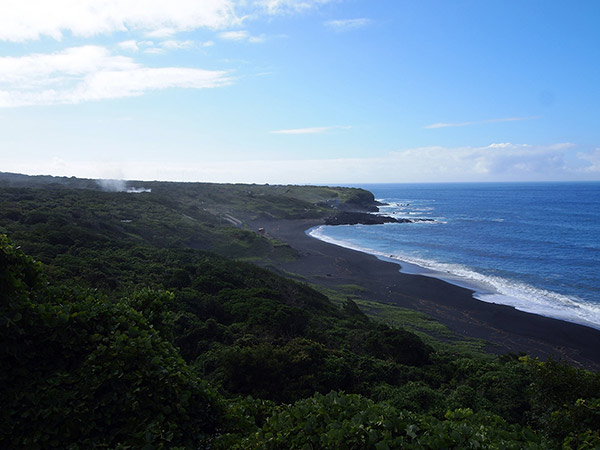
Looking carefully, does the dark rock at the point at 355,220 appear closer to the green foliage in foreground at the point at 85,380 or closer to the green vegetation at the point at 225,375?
the green vegetation at the point at 225,375

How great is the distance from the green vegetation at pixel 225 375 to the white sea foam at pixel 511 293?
34.2 ft

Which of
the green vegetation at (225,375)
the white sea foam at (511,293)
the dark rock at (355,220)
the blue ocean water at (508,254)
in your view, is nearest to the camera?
the green vegetation at (225,375)

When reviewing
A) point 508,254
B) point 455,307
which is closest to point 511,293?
point 455,307

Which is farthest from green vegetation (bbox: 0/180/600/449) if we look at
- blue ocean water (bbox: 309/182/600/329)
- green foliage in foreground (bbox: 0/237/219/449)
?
blue ocean water (bbox: 309/182/600/329)

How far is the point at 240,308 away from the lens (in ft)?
49.5

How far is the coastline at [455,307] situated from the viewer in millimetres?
20844

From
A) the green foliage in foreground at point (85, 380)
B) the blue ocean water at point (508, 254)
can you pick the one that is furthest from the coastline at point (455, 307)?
the green foliage in foreground at point (85, 380)

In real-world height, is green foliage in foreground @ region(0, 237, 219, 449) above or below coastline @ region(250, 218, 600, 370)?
above

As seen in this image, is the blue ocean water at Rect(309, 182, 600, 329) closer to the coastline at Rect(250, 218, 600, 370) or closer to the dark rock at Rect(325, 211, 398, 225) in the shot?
the coastline at Rect(250, 218, 600, 370)

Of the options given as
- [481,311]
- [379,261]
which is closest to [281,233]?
[379,261]

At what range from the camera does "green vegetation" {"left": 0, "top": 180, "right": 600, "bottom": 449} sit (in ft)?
15.7

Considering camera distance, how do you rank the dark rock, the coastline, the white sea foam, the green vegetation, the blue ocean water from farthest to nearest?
the dark rock < the blue ocean water < the white sea foam < the coastline < the green vegetation

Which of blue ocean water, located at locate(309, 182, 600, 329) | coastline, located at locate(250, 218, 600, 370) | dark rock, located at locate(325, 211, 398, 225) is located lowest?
coastline, located at locate(250, 218, 600, 370)

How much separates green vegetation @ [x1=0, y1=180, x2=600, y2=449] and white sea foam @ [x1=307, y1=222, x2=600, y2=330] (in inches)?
410
